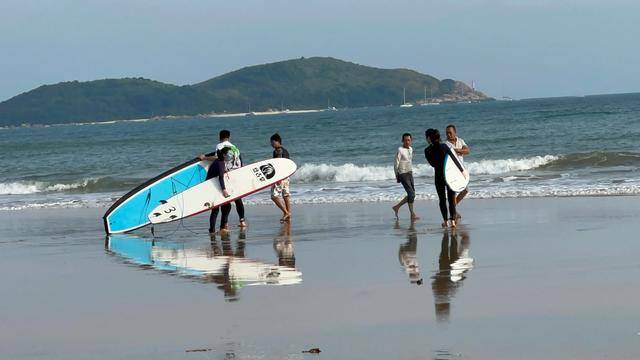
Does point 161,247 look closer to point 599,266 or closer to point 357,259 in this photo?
point 357,259

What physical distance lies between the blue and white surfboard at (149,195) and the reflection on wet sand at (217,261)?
0.31 meters

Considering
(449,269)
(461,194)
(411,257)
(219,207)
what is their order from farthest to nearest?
(219,207) < (461,194) < (411,257) < (449,269)

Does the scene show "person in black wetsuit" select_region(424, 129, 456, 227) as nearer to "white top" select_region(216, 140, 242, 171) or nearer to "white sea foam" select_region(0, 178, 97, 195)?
"white top" select_region(216, 140, 242, 171)

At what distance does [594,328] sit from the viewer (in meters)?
7.33

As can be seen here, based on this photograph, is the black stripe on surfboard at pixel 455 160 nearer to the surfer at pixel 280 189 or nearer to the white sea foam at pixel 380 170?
the surfer at pixel 280 189

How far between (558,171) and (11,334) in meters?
20.4

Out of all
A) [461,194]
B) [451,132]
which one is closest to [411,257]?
[451,132]

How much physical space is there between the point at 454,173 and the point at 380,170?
50.0 feet

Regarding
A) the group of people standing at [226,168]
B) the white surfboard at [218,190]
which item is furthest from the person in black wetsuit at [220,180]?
the white surfboard at [218,190]

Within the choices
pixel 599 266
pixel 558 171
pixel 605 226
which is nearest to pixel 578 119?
pixel 558 171

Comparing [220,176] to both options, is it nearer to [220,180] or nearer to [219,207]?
[220,180]

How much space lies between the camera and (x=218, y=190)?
15.9 meters

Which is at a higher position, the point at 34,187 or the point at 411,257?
the point at 411,257

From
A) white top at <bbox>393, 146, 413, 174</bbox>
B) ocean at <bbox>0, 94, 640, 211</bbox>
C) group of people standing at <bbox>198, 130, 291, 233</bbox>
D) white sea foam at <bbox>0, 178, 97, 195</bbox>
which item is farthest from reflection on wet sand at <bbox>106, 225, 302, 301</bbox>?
white sea foam at <bbox>0, 178, 97, 195</bbox>
